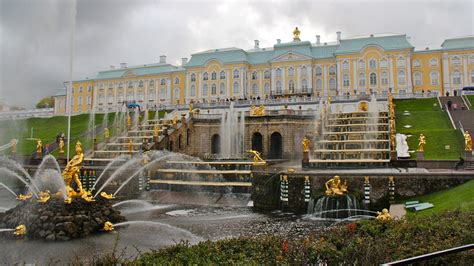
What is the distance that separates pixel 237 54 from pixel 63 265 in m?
71.5

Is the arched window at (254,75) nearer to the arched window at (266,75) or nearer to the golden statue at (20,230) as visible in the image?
the arched window at (266,75)

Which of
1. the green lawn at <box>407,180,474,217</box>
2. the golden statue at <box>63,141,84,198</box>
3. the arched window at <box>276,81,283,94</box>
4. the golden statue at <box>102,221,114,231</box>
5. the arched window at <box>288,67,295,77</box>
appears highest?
the arched window at <box>288,67,295,77</box>

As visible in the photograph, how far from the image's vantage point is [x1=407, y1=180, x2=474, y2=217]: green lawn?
52.0ft

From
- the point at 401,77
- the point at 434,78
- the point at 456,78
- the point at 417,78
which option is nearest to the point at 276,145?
the point at 401,77

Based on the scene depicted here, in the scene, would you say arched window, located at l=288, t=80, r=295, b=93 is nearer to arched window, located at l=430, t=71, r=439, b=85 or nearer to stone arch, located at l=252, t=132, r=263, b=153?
arched window, located at l=430, t=71, r=439, b=85

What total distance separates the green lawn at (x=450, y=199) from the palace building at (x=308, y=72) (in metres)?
41.8

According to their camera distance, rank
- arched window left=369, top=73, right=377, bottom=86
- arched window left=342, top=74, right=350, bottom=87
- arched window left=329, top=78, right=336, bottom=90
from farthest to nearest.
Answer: arched window left=329, top=78, right=336, bottom=90
arched window left=342, top=74, right=350, bottom=87
arched window left=369, top=73, right=377, bottom=86

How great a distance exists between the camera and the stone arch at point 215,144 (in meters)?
48.1

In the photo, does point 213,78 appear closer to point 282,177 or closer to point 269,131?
point 269,131

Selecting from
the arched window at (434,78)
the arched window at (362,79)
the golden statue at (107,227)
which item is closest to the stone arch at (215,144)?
the golden statue at (107,227)

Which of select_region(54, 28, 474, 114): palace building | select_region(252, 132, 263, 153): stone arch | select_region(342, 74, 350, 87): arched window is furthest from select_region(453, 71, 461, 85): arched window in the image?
select_region(252, 132, 263, 153): stone arch

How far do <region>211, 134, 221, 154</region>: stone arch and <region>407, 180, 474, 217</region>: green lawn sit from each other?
2957 cm

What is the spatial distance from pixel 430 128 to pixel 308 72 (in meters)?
36.0

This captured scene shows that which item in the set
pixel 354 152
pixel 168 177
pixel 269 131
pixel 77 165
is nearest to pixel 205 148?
pixel 269 131
